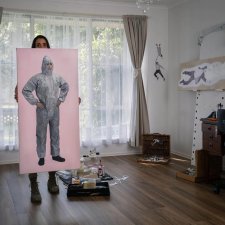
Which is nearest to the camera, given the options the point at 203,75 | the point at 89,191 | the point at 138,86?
the point at 89,191

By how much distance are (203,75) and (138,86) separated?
1198mm

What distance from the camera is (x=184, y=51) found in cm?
527

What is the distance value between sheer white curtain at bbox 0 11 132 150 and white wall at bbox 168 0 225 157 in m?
0.80

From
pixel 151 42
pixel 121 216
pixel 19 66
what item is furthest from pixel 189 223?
pixel 151 42

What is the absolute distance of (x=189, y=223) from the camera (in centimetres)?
268

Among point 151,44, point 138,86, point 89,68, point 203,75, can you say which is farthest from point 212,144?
point 151,44

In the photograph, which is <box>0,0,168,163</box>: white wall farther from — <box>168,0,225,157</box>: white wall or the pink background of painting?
the pink background of painting

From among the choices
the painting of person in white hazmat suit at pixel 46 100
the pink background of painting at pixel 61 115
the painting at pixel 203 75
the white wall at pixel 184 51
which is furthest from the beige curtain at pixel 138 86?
the painting of person in white hazmat suit at pixel 46 100

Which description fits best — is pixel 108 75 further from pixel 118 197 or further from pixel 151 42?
pixel 118 197

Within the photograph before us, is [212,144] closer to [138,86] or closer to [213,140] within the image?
[213,140]

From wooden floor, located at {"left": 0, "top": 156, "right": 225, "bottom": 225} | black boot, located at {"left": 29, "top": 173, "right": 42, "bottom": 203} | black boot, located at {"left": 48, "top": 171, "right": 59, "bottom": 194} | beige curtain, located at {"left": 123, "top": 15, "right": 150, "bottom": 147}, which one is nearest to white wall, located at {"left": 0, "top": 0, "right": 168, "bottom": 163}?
beige curtain, located at {"left": 123, "top": 15, "right": 150, "bottom": 147}

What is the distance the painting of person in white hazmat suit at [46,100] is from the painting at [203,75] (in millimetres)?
2179

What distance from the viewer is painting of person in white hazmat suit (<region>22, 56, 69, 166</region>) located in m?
3.03

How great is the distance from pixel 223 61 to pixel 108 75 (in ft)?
6.25
